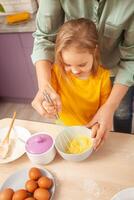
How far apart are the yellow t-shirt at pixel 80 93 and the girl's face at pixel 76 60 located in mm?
83

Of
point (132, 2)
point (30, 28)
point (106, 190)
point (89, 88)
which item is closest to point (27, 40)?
point (30, 28)

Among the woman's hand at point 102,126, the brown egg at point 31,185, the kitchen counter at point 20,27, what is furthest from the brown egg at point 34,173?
the kitchen counter at point 20,27

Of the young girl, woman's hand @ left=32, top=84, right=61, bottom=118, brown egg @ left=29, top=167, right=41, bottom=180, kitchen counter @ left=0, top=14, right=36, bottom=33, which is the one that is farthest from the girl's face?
kitchen counter @ left=0, top=14, right=36, bottom=33

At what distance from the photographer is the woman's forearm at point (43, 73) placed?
3.32 ft

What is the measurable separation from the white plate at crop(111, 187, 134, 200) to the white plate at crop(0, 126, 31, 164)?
13.8 inches

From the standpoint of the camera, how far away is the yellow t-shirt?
1087mm

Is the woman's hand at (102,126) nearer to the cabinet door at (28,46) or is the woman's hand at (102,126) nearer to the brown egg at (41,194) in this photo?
the brown egg at (41,194)

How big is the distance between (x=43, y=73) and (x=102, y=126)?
299mm

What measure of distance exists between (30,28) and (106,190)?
1303 mm

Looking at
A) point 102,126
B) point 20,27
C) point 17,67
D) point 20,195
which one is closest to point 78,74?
point 102,126

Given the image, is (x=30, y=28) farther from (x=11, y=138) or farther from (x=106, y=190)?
(x=106, y=190)

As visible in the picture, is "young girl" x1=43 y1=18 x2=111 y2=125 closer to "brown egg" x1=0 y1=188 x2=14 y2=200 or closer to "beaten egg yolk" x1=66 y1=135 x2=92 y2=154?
"beaten egg yolk" x1=66 y1=135 x2=92 y2=154

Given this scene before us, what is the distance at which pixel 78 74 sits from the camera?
3.37ft

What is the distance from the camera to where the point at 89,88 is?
3.60 feet
